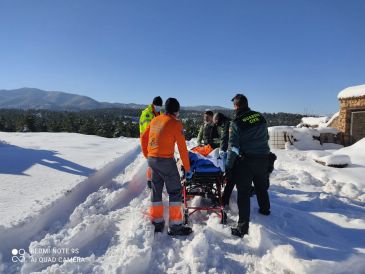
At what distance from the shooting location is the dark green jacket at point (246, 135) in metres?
4.90

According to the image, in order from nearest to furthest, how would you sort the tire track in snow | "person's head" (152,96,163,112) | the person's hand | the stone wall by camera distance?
1. the tire track in snow
2. the person's hand
3. "person's head" (152,96,163,112)
4. the stone wall

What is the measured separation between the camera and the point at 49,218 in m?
5.48

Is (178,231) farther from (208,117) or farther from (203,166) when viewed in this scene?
(208,117)

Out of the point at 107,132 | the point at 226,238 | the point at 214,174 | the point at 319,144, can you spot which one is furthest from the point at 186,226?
the point at 107,132

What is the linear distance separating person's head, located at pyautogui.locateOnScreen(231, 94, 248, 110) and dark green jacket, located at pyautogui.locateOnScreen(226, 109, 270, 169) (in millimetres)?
66

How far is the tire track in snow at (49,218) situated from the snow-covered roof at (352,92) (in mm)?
12444

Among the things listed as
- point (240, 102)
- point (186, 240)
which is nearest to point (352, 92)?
point (240, 102)

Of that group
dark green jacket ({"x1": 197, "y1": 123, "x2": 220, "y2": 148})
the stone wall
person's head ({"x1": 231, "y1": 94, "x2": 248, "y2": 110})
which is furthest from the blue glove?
the stone wall

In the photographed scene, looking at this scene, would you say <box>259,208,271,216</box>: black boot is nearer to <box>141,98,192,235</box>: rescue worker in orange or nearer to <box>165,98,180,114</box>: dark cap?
<box>141,98,192,235</box>: rescue worker in orange

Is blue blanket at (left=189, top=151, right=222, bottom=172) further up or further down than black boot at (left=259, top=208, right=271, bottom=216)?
further up

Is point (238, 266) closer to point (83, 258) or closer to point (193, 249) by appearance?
point (193, 249)

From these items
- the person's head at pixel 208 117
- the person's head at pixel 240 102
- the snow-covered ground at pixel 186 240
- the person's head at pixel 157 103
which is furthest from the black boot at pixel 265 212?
the person's head at pixel 157 103

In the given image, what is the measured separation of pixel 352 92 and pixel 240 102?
13.1m

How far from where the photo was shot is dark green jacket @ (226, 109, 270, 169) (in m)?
4.90
